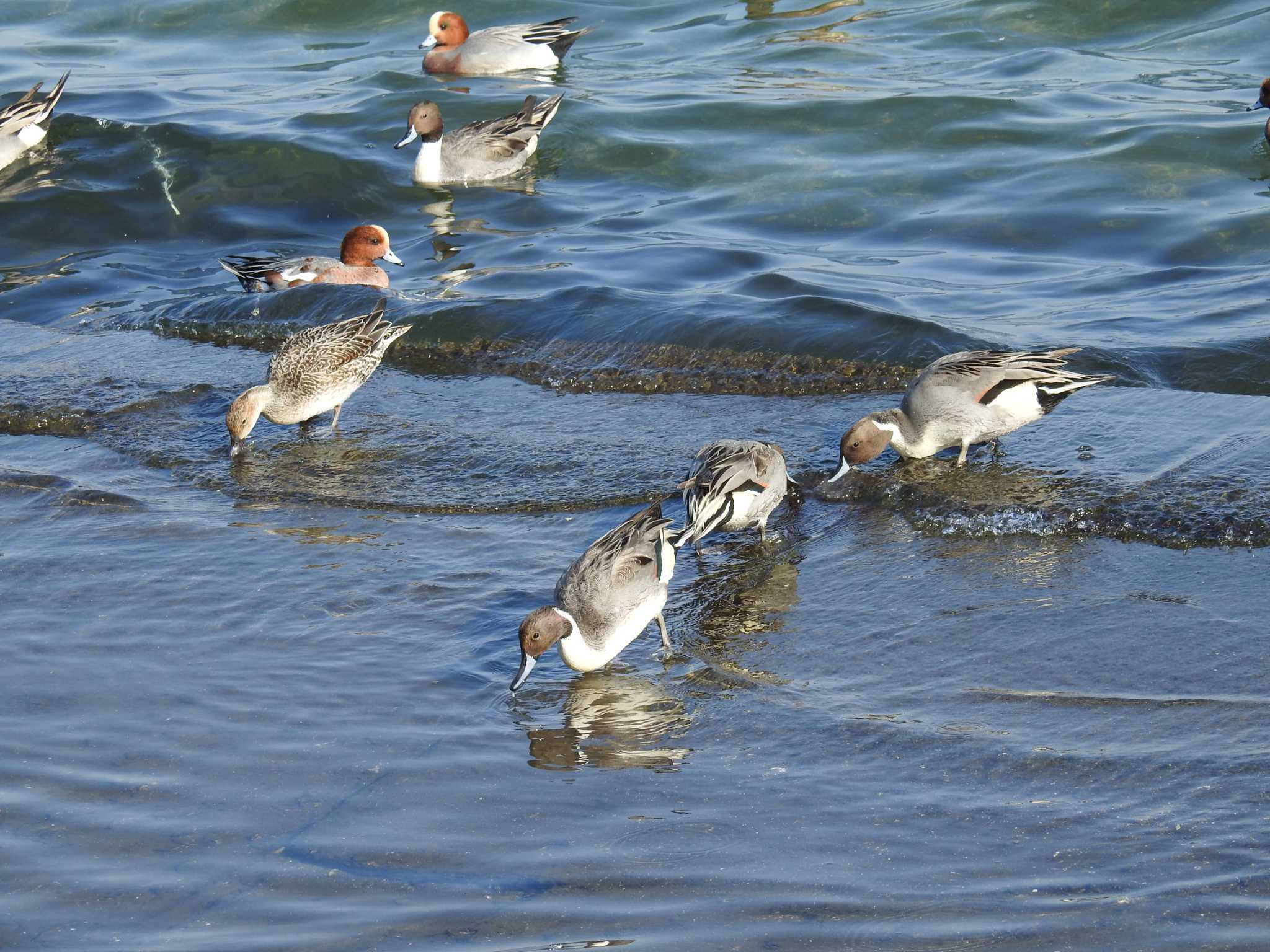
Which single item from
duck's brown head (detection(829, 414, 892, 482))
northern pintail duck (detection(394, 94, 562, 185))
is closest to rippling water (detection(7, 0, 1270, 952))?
duck's brown head (detection(829, 414, 892, 482))

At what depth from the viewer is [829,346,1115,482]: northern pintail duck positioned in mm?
7227

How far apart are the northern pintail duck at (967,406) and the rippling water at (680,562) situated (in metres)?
0.19

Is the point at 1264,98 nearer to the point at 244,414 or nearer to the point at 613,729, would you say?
the point at 244,414

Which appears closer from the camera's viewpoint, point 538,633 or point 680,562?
point 538,633

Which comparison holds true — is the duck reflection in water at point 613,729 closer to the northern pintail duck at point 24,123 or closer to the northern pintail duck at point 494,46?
the northern pintail duck at point 24,123

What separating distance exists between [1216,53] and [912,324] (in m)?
8.37

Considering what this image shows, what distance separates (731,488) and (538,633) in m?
1.41

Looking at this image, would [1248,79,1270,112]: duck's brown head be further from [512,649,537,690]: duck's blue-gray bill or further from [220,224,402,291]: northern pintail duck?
[512,649,537,690]: duck's blue-gray bill

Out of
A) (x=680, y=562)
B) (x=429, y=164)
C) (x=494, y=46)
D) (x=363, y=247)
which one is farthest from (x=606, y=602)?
(x=494, y=46)

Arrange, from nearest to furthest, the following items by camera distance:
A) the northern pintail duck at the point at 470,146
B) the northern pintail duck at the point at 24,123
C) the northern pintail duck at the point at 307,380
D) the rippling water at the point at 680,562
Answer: the rippling water at the point at 680,562 → the northern pintail duck at the point at 307,380 → the northern pintail duck at the point at 24,123 → the northern pintail duck at the point at 470,146

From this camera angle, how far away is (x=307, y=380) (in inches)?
319

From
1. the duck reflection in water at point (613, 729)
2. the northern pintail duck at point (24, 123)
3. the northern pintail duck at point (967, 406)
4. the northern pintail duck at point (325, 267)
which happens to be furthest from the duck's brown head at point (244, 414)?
the northern pintail duck at point (24, 123)

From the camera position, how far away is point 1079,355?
8.73m

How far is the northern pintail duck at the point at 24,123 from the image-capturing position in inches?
554
